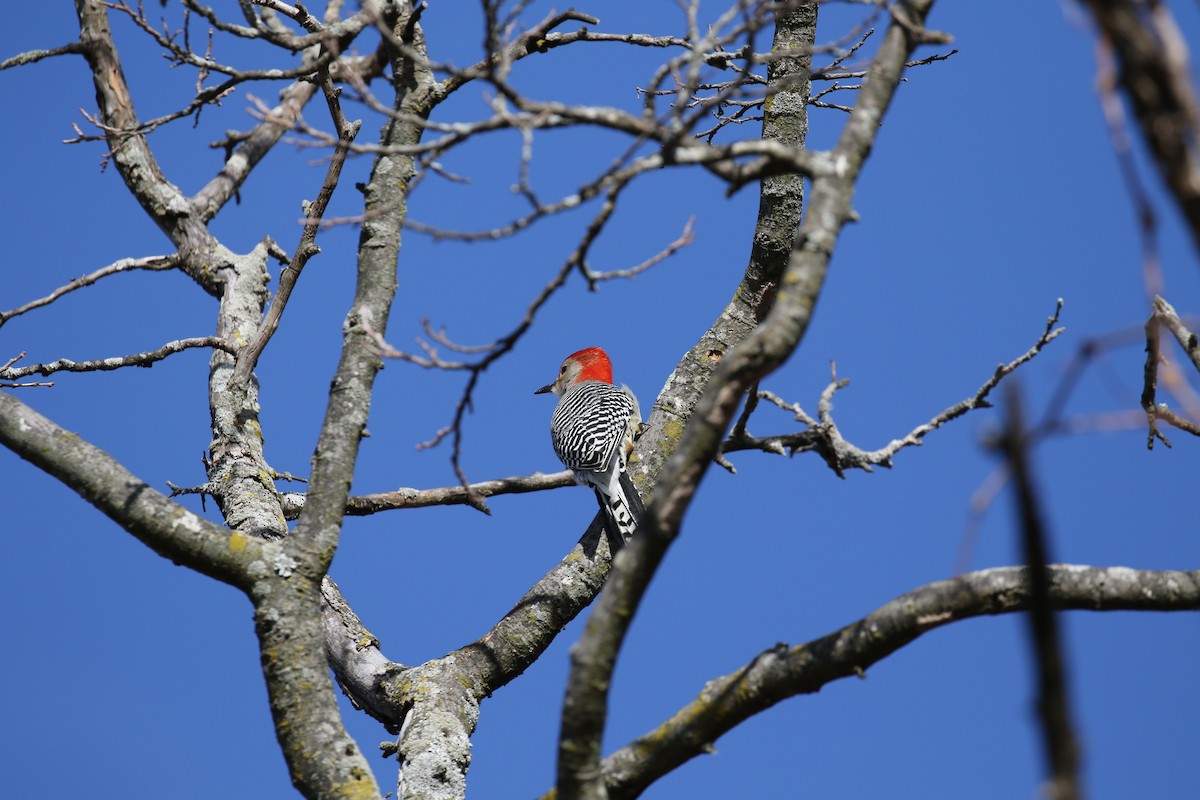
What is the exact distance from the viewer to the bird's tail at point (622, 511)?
5277 mm

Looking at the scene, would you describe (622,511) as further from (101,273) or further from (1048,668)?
(1048,668)

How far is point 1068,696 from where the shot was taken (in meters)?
1.25

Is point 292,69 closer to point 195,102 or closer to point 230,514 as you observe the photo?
point 195,102

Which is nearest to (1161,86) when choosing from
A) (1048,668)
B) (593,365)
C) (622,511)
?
(1048,668)

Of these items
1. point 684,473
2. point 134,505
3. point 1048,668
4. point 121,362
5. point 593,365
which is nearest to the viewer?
point 1048,668

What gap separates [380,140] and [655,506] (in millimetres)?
2705

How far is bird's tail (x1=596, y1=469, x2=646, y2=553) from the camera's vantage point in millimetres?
5277

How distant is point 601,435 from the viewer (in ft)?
21.0

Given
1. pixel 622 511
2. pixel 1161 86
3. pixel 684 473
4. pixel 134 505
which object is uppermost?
pixel 622 511

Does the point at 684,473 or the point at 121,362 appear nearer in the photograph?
the point at 684,473

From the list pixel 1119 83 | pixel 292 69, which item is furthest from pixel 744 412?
pixel 1119 83

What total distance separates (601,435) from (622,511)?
3.47 ft

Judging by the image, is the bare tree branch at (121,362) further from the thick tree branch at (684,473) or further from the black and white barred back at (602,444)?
the thick tree branch at (684,473)

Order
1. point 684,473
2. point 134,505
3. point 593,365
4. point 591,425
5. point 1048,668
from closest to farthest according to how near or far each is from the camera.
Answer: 1. point 1048,668
2. point 684,473
3. point 134,505
4. point 591,425
5. point 593,365
